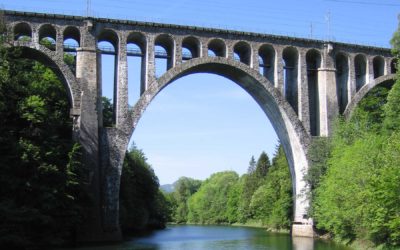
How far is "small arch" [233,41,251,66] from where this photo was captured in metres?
42.6

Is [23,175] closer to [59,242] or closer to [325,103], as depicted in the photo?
[59,242]

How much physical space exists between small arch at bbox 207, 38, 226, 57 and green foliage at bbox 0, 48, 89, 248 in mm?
13985

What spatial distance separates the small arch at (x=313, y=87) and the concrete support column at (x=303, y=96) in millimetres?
1489

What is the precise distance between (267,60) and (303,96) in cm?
421

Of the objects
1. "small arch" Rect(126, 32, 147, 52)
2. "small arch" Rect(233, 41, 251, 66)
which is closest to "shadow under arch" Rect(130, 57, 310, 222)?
"small arch" Rect(233, 41, 251, 66)

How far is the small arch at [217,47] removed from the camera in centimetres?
4178

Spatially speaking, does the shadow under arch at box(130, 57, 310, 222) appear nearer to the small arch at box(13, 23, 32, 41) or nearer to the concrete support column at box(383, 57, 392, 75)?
the small arch at box(13, 23, 32, 41)

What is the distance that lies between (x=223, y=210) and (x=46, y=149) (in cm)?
7745

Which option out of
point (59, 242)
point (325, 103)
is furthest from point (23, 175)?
point (325, 103)

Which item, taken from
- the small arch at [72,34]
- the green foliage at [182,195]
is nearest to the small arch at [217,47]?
the small arch at [72,34]

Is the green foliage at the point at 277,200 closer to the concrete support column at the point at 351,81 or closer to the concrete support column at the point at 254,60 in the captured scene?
the concrete support column at the point at 351,81

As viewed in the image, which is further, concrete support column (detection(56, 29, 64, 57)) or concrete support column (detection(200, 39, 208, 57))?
concrete support column (detection(200, 39, 208, 57))

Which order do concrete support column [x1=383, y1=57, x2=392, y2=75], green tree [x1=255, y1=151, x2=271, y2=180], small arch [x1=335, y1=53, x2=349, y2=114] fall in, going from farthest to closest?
green tree [x1=255, y1=151, x2=271, y2=180]
concrete support column [x1=383, y1=57, x2=392, y2=75]
small arch [x1=335, y1=53, x2=349, y2=114]

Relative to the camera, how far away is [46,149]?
103 feet
